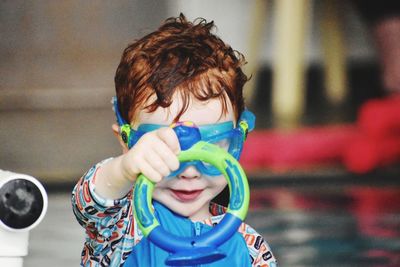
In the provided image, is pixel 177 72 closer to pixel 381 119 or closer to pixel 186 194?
pixel 186 194

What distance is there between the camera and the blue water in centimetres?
315

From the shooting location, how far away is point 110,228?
72.8 inches

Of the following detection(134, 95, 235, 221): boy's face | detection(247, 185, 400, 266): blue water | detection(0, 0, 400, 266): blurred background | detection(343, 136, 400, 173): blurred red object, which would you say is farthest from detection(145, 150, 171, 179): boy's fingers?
detection(343, 136, 400, 173): blurred red object

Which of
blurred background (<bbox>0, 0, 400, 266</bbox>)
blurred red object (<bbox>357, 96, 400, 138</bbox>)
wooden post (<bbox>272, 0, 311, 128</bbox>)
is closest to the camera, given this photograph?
blurred background (<bbox>0, 0, 400, 266</bbox>)

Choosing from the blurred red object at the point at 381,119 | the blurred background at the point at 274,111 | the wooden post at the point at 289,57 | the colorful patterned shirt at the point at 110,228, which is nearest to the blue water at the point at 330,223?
the blurred background at the point at 274,111

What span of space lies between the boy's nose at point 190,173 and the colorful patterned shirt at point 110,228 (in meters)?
0.10

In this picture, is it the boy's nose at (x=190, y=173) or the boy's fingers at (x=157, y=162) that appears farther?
the boy's nose at (x=190, y=173)

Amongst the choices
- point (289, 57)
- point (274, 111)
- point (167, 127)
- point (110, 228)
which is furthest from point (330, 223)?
point (274, 111)

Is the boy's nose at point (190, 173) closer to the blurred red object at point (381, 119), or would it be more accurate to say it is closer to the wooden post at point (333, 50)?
the blurred red object at point (381, 119)

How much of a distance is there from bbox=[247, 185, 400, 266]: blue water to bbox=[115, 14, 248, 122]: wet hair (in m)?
1.25

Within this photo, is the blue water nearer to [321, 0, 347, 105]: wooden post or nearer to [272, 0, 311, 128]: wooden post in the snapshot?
[272, 0, 311, 128]: wooden post

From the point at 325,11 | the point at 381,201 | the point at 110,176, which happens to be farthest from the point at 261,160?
the point at 110,176

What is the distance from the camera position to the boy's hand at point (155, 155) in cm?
164

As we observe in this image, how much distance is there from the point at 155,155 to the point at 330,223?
2075 mm
